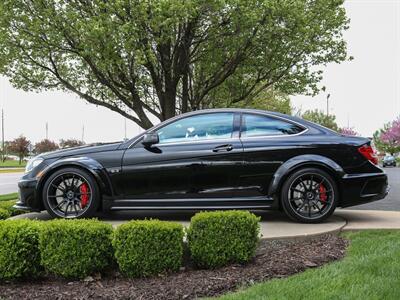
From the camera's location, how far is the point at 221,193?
562 centimetres

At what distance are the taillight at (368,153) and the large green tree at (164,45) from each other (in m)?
8.04

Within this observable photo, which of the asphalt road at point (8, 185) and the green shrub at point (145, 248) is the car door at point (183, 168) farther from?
the asphalt road at point (8, 185)

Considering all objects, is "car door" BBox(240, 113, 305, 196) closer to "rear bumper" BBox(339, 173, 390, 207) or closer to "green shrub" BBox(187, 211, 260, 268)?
"rear bumper" BBox(339, 173, 390, 207)

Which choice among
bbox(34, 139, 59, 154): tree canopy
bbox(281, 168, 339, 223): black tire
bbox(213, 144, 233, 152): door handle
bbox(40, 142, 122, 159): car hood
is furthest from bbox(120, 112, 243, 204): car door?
bbox(34, 139, 59, 154): tree canopy

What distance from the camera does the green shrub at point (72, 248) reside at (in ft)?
13.2

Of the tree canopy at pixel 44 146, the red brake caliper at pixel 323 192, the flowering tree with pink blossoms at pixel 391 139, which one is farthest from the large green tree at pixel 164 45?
the flowering tree with pink blossoms at pixel 391 139

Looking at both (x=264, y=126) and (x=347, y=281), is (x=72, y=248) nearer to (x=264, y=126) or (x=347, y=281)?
(x=347, y=281)

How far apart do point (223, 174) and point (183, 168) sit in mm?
464

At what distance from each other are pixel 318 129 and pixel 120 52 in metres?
9.20

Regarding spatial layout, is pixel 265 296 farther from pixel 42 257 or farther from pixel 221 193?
pixel 221 193

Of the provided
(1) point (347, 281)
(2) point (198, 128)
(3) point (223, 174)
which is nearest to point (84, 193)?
(2) point (198, 128)

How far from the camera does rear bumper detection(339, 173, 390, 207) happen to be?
18.3ft

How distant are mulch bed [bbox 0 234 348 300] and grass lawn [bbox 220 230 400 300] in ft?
0.56

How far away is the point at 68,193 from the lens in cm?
582
